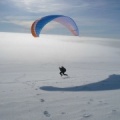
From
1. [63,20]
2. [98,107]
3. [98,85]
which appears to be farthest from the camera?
[63,20]

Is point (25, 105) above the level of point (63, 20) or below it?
below

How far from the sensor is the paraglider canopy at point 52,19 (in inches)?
720

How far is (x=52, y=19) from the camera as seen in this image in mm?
18453

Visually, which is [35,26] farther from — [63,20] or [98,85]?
[98,85]

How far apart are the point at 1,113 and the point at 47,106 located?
2.12 m

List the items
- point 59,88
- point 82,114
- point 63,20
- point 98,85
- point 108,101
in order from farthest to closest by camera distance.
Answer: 1. point 63,20
2. point 98,85
3. point 59,88
4. point 108,101
5. point 82,114

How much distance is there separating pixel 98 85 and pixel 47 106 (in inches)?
225

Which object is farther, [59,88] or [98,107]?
[59,88]

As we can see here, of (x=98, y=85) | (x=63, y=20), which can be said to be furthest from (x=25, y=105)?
(x=63, y=20)

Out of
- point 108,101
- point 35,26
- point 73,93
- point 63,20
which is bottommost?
point 108,101

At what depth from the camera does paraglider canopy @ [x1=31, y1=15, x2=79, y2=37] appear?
720 inches

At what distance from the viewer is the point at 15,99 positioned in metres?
12.2

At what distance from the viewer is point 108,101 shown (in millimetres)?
12102

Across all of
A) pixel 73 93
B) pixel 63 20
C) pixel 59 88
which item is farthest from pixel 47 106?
pixel 63 20
